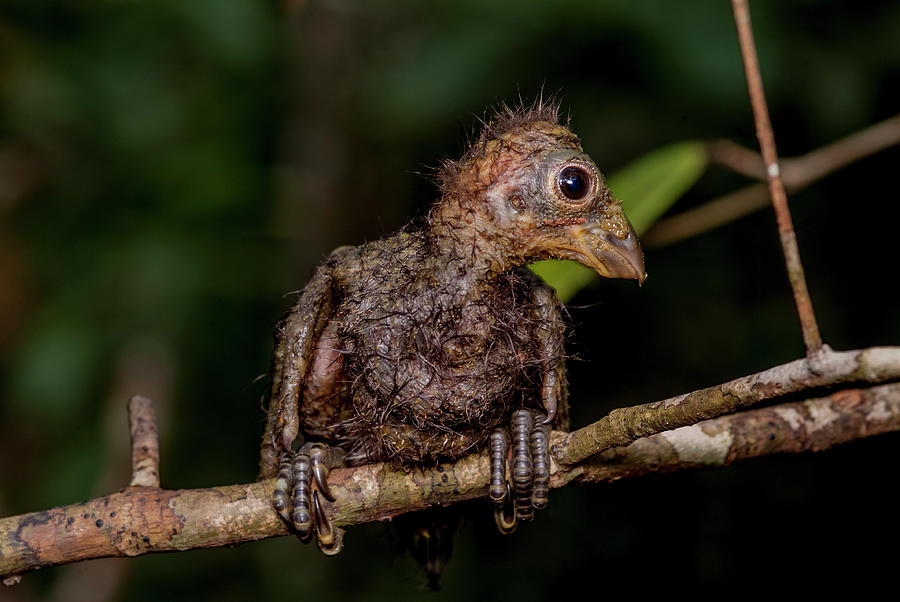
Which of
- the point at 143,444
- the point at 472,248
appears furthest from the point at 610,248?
the point at 143,444

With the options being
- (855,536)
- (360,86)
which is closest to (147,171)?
(360,86)

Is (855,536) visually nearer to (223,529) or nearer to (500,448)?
(500,448)

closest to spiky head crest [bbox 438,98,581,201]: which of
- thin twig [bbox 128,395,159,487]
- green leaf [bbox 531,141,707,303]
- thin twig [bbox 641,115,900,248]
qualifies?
green leaf [bbox 531,141,707,303]

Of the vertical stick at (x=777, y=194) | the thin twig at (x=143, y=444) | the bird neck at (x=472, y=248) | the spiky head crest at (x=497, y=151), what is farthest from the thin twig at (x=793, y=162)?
the thin twig at (x=143, y=444)

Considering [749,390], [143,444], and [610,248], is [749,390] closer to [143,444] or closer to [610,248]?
[610,248]

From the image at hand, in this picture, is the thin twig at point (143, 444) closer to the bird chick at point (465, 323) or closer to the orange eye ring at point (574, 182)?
the bird chick at point (465, 323)

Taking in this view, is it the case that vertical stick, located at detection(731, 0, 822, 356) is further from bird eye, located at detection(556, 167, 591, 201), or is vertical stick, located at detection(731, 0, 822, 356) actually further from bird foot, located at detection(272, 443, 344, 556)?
bird foot, located at detection(272, 443, 344, 556)
